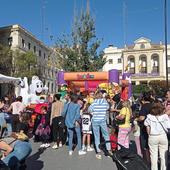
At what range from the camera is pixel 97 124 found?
30.0 feet

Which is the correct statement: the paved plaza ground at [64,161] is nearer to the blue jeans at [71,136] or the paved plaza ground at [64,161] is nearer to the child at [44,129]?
the blue jeans at [71,136]

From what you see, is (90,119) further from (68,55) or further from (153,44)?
(153,44)

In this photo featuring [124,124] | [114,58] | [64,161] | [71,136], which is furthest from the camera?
[114,58]

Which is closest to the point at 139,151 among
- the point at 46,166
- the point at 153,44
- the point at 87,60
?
the point at 46,166

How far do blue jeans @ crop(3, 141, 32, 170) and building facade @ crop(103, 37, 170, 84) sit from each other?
7228cm

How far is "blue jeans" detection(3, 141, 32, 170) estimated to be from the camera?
5.53m

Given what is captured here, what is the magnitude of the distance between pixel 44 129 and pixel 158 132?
5325mm

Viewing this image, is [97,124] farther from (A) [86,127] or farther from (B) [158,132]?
(B) [158,132]

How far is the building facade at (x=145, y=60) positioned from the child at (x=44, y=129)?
6717cm

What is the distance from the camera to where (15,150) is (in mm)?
5676

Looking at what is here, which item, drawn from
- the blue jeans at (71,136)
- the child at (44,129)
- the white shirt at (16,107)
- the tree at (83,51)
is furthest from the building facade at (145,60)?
the blue jeans at (71,136)

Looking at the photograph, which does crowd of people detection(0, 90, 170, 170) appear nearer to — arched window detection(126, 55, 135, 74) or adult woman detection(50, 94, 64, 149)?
adult woman detection(50, 94, 64, 149)

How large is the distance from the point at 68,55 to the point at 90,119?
647 inches

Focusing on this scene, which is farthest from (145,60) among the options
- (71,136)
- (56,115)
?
(71,136)
